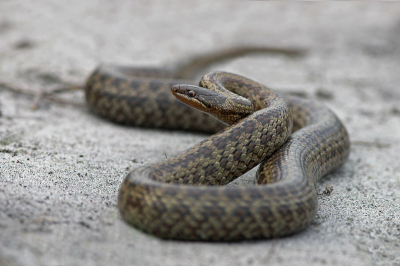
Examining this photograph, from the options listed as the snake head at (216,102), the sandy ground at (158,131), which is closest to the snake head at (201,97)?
the snake head at (216,102)

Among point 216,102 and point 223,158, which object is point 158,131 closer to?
point 216,102

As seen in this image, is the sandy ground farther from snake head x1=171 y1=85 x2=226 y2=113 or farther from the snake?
snake head x1=171 y1=85 x2=226 y2=113

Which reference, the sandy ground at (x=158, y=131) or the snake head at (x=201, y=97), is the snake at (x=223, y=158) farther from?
the sandy ground at (x=158, y=131)

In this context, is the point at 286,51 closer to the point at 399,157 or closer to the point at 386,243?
the point at 399,157

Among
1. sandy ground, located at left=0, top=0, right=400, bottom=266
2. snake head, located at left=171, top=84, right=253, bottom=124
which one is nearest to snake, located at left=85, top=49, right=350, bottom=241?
snake head, located at left=171, top=84, right=253, bottom=124

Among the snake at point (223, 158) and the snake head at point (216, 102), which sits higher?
the snake head at point (216, 102)

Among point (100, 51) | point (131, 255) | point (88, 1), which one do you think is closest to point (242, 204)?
point (131, 255)
